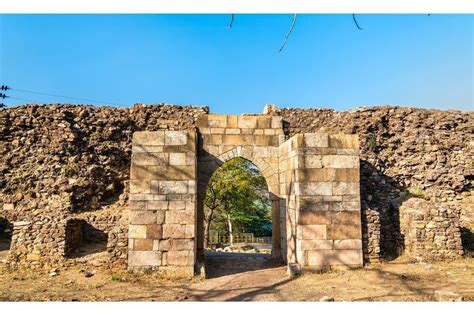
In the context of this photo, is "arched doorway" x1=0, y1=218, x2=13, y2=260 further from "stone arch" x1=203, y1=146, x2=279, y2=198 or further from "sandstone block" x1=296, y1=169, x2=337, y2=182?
"sandstone block" x1=296, y1=169, x2=337, y2=182

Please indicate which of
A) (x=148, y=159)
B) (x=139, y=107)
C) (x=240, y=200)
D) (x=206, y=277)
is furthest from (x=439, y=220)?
(x=240, y=200)

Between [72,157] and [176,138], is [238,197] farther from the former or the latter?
[176,138]

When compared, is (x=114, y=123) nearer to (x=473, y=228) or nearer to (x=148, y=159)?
(x=148, y=159)

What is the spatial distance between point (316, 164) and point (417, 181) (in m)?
6.20

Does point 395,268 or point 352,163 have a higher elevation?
point 352,163

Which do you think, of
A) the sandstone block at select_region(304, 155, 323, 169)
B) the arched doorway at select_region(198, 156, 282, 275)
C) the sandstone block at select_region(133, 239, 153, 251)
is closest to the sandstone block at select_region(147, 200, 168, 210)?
the sandstone block at select_region(133, 239, 153, 251)

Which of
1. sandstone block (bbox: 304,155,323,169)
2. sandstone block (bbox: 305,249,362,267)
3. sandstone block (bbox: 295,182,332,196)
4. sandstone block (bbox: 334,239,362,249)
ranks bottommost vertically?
sandstone block (bbox: 305,249,362,267)

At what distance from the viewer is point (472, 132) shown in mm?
12422

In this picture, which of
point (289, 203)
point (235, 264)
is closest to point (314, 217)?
point (289, 203)

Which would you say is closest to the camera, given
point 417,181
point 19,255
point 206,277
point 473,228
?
point 206,277

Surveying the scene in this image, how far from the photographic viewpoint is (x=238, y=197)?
20781mm

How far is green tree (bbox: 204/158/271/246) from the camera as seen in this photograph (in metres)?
19.7

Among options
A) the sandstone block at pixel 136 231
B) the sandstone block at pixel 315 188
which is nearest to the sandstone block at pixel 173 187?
the sandstone block at pixel 136 231

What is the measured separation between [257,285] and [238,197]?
14153 mm
